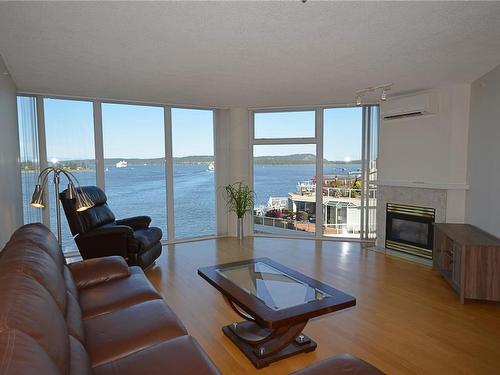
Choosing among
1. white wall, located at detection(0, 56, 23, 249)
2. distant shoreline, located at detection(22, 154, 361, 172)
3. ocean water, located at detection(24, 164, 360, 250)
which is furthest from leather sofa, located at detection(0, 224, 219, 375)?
distant shoreline, located at detection(22, 154, 361, 172)

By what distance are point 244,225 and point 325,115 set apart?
2569mm

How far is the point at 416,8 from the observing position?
7.11ft

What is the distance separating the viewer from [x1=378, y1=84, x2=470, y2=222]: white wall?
4426mm

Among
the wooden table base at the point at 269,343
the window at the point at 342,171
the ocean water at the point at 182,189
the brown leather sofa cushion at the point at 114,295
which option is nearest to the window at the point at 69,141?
the ocean water at the point at 182,189

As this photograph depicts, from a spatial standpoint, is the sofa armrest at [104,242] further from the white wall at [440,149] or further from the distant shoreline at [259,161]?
the white wall at [440,149]

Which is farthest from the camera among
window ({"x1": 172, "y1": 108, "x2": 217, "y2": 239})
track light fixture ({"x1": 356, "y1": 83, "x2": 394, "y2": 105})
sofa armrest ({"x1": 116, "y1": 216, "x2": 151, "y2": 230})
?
window ({"x1": 172, "y1": 108, "x2": 217, "y2": 239})

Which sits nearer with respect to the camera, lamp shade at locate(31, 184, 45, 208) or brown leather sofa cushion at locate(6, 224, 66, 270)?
brown leather sofa cushion at locate(6, 224, 66, 270)

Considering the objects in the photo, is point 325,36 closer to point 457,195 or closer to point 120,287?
point 120,287

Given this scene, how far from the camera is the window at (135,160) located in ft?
17.8

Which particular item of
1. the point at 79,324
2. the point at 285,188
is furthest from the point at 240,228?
the point at 79,324

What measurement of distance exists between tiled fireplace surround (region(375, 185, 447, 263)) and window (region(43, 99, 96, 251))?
4.66m

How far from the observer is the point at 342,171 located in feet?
19.7

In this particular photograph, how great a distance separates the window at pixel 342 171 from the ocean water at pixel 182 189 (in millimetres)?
76

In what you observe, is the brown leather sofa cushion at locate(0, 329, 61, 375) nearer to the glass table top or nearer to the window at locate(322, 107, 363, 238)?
the glass table top
